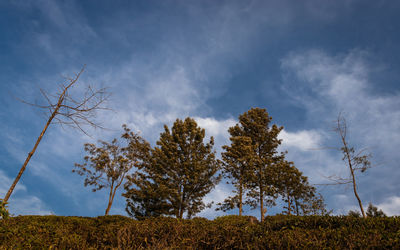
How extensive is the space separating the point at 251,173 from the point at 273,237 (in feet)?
66.3

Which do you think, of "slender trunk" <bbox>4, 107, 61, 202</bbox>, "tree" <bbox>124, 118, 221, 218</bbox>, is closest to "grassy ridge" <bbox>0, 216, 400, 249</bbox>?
"slender trunk" <bbox>4, 107, 61, 202</bbox>

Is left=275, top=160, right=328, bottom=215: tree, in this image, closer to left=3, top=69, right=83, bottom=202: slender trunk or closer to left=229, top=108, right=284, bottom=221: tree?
left=229, top=108, right=284, bottom=221: tree

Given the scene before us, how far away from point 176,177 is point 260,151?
35.6 feet

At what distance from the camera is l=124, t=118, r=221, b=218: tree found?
78.9 feet

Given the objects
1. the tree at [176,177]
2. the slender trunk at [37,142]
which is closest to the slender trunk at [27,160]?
the slender trunk at [37,142]

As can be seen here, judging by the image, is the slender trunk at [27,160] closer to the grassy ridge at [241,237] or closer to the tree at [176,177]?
the grassy ridge at [241,237]

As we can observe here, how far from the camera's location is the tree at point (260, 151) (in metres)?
24.5

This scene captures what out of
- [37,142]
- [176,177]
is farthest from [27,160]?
[176,177]

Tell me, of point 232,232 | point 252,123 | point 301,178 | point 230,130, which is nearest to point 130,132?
point 230,130

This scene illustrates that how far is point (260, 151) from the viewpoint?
2783cm

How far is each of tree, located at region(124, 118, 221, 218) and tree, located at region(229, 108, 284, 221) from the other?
4.12m

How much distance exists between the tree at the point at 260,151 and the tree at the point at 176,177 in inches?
162

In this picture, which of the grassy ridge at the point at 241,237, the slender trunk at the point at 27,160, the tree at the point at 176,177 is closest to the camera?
the grassy ridge at the point at 241,237

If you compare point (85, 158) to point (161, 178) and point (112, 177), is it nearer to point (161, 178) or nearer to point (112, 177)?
point (112, 177)
